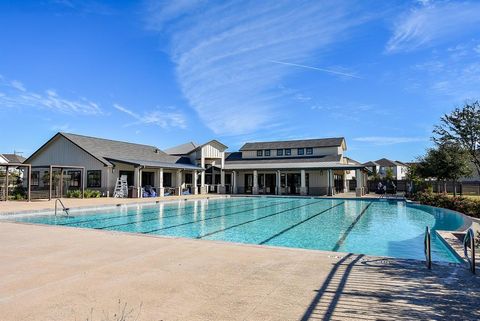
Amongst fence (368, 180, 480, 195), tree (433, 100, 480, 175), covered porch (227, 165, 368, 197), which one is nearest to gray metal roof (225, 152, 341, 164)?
covered porch (227, 165, 368, 197)

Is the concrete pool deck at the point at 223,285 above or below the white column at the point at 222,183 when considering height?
below

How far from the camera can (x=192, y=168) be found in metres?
32.0

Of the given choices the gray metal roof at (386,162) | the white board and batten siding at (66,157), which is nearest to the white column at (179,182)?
the white board and batten siding at (66,157)

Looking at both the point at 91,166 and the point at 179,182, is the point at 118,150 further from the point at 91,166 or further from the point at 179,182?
the point at 179,182

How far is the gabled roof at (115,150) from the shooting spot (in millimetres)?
26500

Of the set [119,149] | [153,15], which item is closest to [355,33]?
[153,15]

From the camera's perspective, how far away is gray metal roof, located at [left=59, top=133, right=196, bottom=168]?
2672 centimetres

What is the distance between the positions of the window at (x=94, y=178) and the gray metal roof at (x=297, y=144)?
1788cm

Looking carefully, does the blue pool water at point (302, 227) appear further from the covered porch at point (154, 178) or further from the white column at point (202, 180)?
the white column at point (202, 180)

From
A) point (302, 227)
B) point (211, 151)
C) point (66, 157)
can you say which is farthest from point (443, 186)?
point (66, 157)

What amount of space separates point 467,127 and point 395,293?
7.59 meters

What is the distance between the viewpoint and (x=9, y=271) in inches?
207

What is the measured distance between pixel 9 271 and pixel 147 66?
15771mm

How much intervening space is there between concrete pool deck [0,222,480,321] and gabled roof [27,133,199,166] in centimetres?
2055
